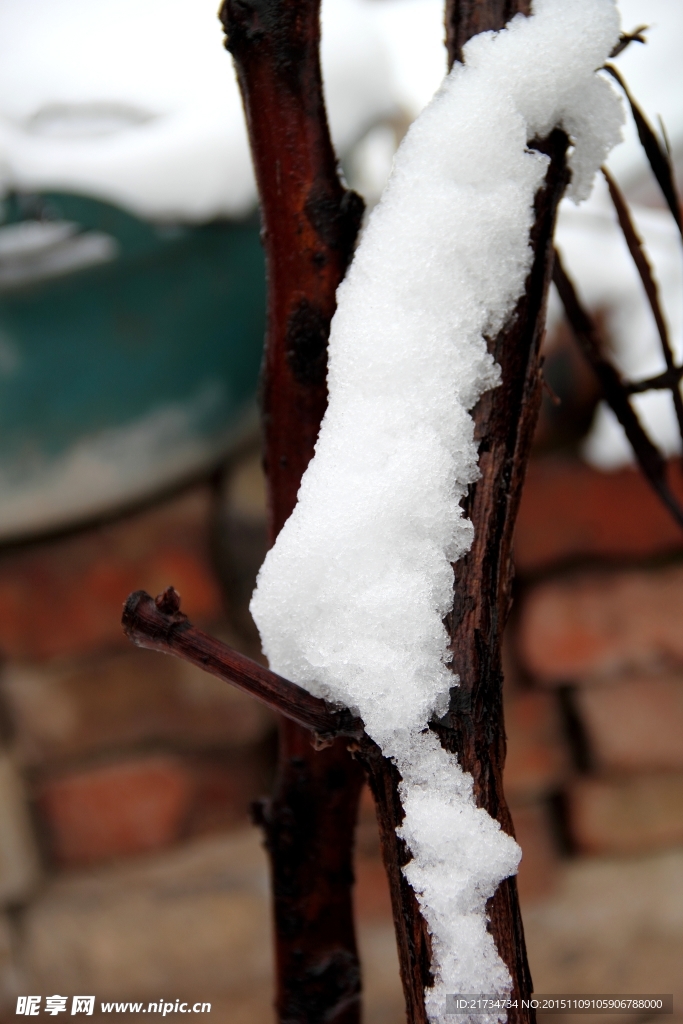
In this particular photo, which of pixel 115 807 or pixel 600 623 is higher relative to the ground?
pixel 600 623

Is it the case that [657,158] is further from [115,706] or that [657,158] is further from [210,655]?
[115,706]

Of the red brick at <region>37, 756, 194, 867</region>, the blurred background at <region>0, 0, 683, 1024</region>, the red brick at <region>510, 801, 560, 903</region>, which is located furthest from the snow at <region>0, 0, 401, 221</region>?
the red brick at <region>510, 801, 560, 903</region>

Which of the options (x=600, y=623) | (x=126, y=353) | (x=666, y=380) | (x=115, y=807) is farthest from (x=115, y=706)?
(x=666, y=380)

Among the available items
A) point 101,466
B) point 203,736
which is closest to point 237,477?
point 101,466

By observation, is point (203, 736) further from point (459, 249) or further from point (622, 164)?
point (622, 164)

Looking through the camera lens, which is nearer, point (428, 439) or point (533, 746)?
point (428, 439)

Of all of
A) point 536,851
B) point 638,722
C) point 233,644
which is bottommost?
point 536,851

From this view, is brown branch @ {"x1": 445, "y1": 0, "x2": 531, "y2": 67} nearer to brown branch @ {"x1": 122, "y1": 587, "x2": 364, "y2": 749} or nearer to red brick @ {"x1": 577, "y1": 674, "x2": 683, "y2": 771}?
brown branch @ {"x1": 122, "y1": 587, "x2": 364, "y2": 749}
